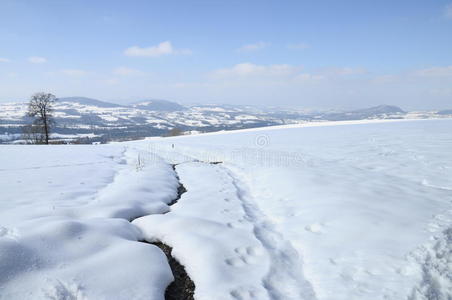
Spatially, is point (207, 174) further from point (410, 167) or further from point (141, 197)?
point (410, 167)

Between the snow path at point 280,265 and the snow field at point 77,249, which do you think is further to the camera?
the snow path at point 280,265

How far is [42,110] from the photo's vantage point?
39.8m

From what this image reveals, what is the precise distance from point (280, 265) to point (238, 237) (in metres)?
1.44

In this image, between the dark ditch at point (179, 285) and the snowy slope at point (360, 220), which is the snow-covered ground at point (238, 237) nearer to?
the snowy slope at point (360, 220)

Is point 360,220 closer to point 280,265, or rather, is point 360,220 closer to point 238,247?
point 280,265

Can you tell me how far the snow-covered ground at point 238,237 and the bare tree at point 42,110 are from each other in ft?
106

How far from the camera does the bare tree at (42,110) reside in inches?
1539

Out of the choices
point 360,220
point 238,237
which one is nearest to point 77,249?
point 238,237

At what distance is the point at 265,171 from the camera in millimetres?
15109

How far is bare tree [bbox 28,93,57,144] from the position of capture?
39094mm

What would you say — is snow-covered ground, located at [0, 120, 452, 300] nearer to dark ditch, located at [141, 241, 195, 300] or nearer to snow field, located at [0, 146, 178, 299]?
snow field, located at [0, 146, 178, 299]

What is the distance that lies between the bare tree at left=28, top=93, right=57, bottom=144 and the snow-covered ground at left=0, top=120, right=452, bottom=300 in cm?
3219

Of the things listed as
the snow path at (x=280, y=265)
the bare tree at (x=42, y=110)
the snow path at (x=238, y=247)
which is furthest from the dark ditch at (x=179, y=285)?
the bare tree at (x=42, y=110)

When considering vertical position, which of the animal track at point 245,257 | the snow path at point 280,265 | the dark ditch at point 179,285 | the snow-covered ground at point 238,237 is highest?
the snow-covered ground at point 238,237
